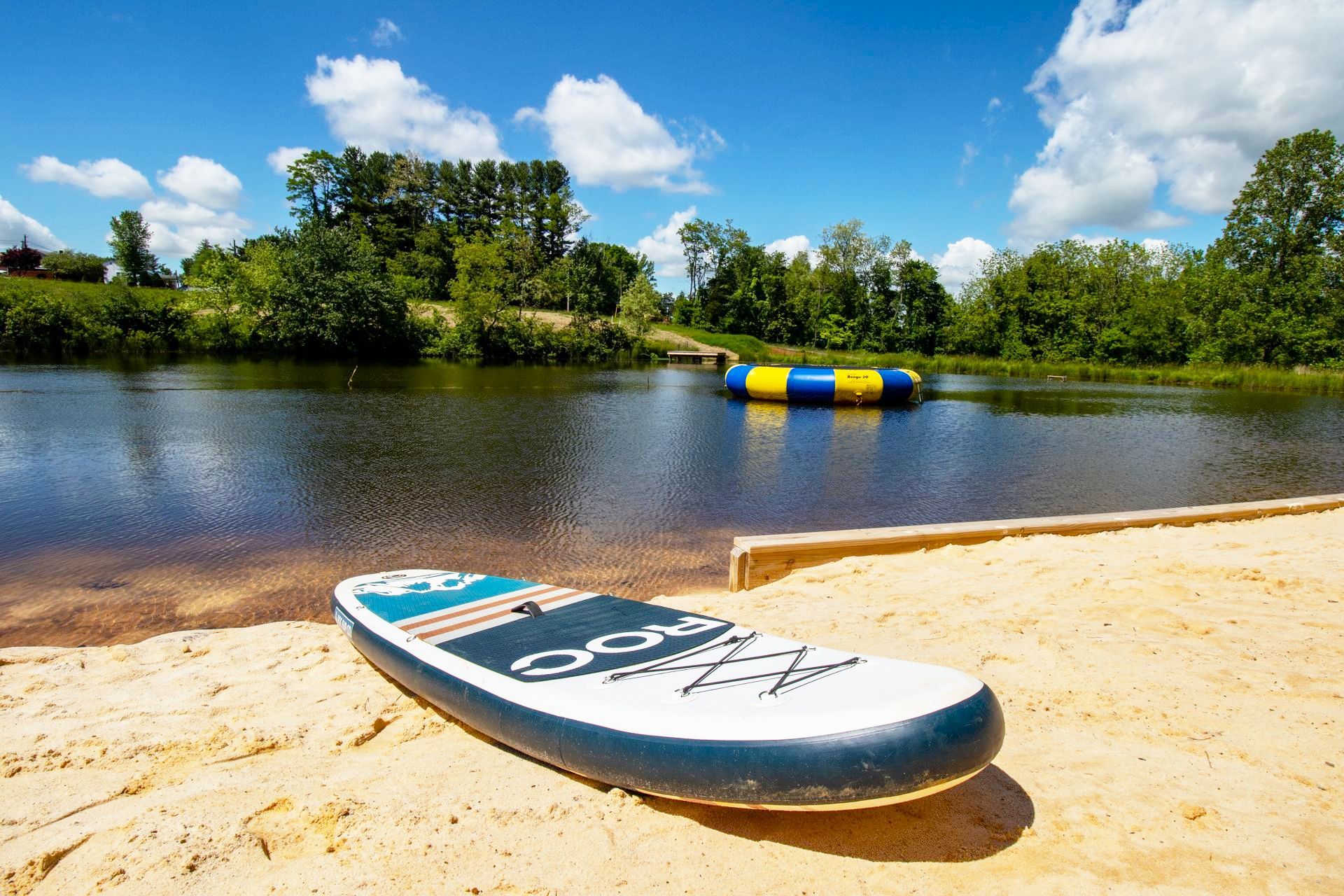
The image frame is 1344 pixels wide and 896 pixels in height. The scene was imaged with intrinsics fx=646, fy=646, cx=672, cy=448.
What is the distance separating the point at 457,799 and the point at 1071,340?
216 ft

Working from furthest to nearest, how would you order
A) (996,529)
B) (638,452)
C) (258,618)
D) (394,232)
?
(394,232), (638,452), (996,529), (258,618)

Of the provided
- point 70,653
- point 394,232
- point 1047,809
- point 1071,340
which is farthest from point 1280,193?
point 394,232

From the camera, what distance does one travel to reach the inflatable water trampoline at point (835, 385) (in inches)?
971

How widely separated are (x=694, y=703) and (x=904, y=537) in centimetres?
424

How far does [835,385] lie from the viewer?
24.7 metres

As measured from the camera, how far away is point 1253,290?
43.8 metres

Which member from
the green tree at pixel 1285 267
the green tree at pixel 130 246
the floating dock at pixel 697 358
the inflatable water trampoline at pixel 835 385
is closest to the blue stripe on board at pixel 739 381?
the inflatable water trampoline at pixel 835 385

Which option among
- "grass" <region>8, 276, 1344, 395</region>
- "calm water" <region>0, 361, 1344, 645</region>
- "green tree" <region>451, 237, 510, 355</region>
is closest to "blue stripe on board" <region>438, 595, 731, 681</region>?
"calm water" <region>0, 361, 1344, 645</region>

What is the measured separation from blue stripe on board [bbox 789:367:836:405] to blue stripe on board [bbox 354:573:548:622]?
21276mm

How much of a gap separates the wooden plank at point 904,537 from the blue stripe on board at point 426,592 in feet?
7.03

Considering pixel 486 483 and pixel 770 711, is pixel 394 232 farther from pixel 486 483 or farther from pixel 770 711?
pixel 770 711

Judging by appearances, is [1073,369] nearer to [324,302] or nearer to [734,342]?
[734,342]

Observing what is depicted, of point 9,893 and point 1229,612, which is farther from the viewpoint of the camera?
point 1229,612

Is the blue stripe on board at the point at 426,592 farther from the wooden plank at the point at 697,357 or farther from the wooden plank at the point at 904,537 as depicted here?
the wooden plank at the point at 697,357
